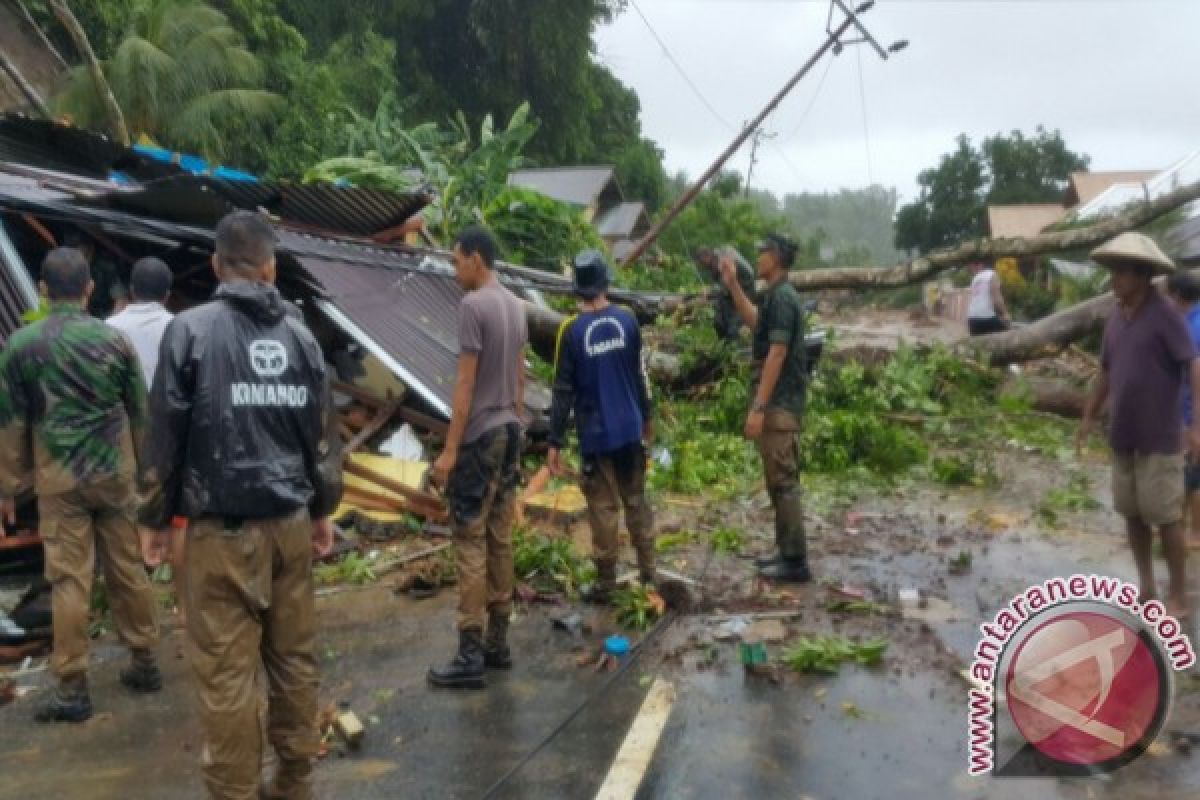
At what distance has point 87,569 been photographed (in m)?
4.83

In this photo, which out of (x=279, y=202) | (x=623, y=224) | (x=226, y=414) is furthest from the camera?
(x=623, y=224)

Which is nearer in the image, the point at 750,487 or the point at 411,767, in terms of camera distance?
the point at 411,767

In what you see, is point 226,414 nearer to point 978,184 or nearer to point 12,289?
point 12,289

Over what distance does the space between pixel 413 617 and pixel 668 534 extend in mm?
2291

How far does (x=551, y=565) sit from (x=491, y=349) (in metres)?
2.01

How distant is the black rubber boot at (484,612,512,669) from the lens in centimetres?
521

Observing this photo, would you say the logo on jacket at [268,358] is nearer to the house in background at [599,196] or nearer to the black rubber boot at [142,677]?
the black rubber boot at [142,677]

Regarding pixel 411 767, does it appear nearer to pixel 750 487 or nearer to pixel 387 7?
pixel 750 487

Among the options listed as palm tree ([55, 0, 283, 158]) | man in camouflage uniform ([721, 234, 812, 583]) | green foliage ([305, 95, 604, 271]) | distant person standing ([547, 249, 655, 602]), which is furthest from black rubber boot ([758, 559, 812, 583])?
palm tree ([55, 0, 283, 158])

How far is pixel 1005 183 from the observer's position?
1689 inches

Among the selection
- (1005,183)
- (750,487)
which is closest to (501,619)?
(750,487)

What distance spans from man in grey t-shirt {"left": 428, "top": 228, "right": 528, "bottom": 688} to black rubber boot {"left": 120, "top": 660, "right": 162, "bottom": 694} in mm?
1344

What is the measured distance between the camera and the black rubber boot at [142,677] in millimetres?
4957

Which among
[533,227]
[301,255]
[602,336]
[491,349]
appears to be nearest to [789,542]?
[602,336]
